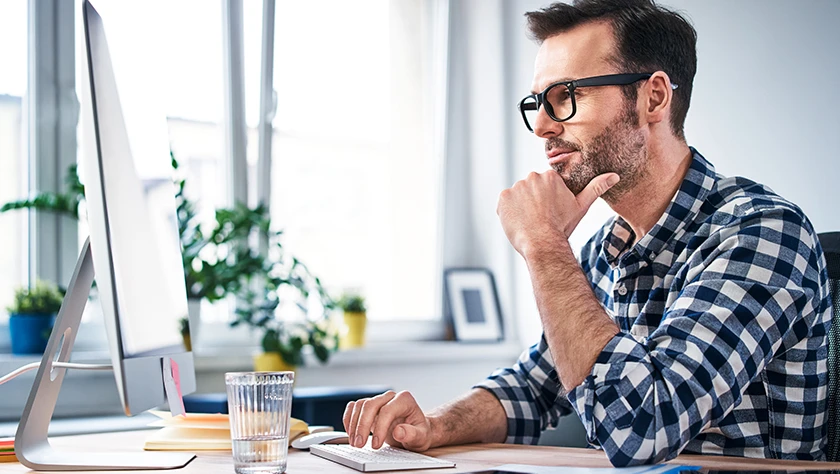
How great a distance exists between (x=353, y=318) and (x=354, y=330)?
5 cm

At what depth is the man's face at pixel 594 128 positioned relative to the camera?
1.57 meters

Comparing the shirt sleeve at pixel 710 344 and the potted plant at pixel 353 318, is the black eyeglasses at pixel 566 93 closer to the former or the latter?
the shirt sleeve at pixel 710 344

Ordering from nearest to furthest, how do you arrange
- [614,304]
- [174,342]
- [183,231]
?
[174,342], [614,304], [183,231]

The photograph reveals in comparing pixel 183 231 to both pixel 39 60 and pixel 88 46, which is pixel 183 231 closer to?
pixel 39 60

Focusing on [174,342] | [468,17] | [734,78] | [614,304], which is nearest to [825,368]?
[614,304]

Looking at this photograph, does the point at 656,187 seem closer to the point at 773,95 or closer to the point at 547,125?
the point at 547,125

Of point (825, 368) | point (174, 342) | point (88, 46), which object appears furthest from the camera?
point (825, 368)

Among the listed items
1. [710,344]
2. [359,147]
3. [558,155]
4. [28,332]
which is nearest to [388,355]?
[359,147]

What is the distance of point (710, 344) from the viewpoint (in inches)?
45.4

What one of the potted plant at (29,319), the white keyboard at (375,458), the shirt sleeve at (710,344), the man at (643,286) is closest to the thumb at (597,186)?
the man at (643,286)

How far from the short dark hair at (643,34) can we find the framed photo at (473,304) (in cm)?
251

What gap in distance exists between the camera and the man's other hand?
1.32 m

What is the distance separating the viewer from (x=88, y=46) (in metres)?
0.94

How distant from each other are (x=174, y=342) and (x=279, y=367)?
6.83ft
